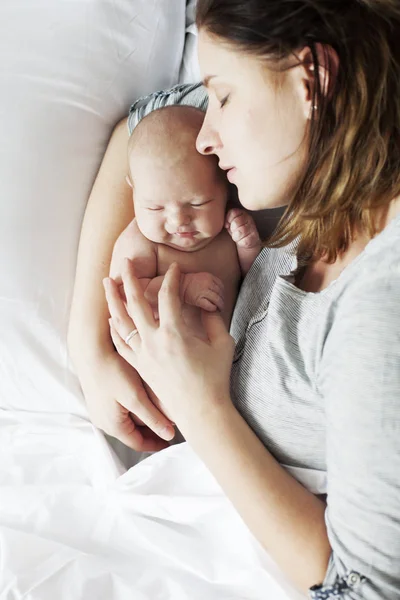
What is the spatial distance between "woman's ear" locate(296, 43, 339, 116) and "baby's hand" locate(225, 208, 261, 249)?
37 cm

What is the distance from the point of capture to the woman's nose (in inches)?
39.0

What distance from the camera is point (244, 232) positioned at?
1.17m

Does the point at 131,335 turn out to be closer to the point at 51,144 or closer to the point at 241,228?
the point at 241,228

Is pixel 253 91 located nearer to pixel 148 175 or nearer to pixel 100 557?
pixel 148 175

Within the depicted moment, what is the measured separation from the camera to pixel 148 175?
110cm

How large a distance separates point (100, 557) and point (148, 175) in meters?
0.65

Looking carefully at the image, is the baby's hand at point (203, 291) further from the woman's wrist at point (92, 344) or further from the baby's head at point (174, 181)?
the woman's wrist at point (92, 344)

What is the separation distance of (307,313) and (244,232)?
283 millimetres

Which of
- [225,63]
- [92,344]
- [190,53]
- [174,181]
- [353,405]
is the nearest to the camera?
[353,405]

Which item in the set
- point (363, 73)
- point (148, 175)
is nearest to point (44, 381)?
point (148, 175)

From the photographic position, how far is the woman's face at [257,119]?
0.83 meters

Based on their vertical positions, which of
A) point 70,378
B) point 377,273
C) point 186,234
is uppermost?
point 377,273

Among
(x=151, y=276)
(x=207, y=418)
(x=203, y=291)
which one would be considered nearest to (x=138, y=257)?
(x=151, y=276)

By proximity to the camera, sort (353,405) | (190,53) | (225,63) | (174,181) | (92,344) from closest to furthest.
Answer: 1. (353,405)
2. (225,63)
3. (174,181)
4. (92,344)
5. (190,53)
